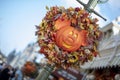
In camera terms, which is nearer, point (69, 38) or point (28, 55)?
point (69, 38)

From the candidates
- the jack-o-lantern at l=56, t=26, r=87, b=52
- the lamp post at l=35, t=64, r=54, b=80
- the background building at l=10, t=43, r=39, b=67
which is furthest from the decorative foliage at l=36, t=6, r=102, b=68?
the background building at l=10, t=43, r=39, b=67

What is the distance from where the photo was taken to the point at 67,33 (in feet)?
17.5

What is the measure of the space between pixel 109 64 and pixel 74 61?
18.9 feet

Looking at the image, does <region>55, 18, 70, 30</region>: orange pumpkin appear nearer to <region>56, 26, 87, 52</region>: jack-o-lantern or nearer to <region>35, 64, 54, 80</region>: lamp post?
<region>56, 26, 87, 52</region>: jack-o-lantern

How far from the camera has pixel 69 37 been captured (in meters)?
5.34

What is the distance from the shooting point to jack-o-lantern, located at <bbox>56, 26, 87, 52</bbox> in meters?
5.34

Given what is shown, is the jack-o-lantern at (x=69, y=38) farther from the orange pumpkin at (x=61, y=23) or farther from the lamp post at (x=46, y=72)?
the lamp post at (x=46, y=72)

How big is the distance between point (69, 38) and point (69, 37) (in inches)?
0.6

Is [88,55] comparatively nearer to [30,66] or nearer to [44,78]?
[44,78]

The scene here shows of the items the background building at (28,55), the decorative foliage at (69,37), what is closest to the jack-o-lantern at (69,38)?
the decorative foliage at (69,37)

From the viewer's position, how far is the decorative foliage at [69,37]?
5.38 metres

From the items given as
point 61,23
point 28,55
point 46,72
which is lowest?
point 46,72

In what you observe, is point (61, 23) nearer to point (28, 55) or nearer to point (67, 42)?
point (67, 42)

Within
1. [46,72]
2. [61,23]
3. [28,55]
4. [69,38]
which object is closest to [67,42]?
[69,38]
